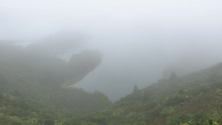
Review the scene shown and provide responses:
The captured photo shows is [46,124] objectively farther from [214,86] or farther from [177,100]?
[214,86]

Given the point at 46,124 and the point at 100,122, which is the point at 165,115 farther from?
the point at 46,124

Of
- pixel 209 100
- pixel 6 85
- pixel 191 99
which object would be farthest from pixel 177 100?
pixel 6 85

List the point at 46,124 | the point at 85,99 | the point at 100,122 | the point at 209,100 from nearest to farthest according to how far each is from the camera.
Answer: the point at 209,100
the point at 46,124
the point at 100,122
the point at 85,99

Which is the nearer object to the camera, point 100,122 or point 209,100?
point 209,100

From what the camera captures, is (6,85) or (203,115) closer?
(203,115)

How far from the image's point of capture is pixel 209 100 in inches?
700

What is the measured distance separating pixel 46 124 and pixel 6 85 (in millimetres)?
39704

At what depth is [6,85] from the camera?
47.6m

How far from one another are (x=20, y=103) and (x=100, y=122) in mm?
18268

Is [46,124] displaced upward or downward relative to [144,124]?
upward

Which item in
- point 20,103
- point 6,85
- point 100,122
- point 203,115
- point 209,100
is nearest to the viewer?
point 203,115

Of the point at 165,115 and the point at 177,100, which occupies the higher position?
the point at 177,100

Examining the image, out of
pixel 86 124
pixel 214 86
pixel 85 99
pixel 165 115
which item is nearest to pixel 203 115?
pixel 165 115

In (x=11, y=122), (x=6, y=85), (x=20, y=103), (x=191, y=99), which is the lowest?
(x=191, y=99)
